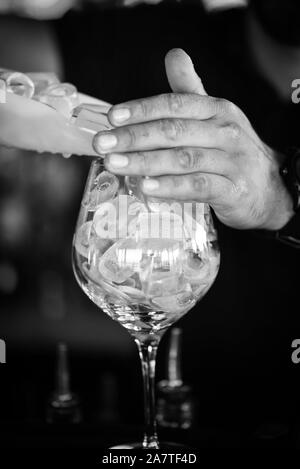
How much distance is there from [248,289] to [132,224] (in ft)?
4.29

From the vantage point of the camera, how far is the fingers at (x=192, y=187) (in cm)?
64

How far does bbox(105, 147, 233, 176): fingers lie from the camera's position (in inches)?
→ 24.4

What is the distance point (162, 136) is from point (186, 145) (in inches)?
1.8

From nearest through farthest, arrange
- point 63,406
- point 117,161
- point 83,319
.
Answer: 1. point 117,161
2. point 63,406
3. point 83,319

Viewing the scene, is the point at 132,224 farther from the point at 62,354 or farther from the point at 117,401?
the point at 117,401

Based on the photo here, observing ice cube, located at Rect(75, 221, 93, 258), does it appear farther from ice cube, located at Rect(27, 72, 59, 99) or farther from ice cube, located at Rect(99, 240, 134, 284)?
ice cube, located at Rect(27, 72, 59, 99)

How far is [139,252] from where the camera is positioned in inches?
24.6

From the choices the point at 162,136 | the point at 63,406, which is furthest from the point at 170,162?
the point at 63,406

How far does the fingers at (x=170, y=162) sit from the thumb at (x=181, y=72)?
0.07 m

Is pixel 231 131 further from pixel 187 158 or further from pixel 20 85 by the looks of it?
pixel 20 85

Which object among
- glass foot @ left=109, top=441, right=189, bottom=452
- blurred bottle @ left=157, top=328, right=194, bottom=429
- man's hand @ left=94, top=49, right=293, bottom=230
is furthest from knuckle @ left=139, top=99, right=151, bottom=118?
blurred bottle @ left=157, top=328, right=194, bottom=429

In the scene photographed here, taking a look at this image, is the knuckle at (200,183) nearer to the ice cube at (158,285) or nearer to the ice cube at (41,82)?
the ice cube at (158,285)

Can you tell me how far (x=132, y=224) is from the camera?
0.62 metres

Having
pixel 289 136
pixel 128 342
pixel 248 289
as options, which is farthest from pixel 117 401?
pixel 289 136
